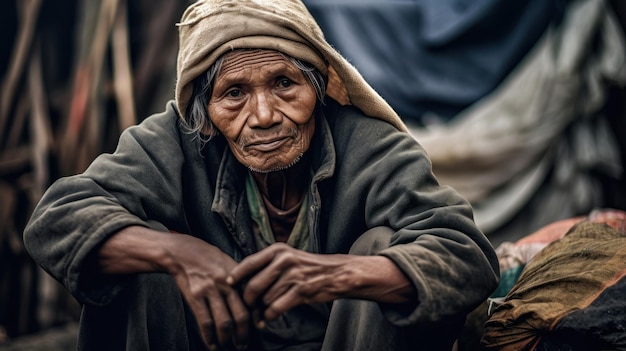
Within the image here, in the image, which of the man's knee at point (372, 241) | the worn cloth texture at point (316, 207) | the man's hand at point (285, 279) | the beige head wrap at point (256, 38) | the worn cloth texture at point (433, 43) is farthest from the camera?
the worn cloth texture at point (433, 43)

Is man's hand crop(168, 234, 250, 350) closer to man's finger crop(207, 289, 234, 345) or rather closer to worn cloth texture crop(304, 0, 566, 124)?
man's finger crop(207, 289, 234, 345)

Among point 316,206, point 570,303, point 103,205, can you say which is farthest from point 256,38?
point 570,303

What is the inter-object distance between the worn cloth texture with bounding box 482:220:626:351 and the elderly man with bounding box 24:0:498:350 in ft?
1.05

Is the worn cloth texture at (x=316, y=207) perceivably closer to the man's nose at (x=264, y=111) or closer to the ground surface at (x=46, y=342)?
the man's nose at (x=264, y=111)

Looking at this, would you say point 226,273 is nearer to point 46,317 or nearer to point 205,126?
point 205,126

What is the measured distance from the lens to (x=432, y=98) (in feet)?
16.9

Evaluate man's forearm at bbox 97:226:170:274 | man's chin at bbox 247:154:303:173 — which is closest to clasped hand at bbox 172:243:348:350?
man's forearm at bbox 97:226:170:274

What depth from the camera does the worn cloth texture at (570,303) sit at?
2539 mm

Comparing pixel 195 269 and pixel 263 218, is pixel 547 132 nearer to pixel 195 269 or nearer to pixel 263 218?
pixel 263 218

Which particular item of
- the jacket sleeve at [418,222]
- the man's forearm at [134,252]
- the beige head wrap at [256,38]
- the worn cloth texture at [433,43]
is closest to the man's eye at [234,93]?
the beige head wrap at [256,38]

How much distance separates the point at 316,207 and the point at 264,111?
1.14 feet

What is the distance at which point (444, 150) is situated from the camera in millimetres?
5133

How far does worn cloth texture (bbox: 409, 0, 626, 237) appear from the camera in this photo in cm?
493

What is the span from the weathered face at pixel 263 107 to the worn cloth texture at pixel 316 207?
0.39 feet
